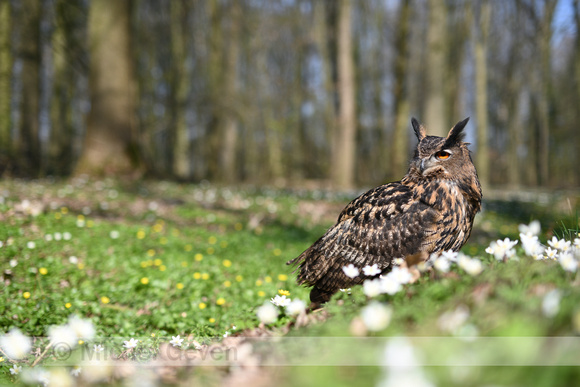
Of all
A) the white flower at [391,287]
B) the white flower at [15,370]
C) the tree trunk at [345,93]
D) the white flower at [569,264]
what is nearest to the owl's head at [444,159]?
the white flower at [569,264]

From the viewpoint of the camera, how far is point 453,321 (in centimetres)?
150

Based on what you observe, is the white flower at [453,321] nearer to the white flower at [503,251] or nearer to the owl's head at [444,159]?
the white flower at [503,251]

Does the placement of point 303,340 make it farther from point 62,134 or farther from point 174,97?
point 62,134

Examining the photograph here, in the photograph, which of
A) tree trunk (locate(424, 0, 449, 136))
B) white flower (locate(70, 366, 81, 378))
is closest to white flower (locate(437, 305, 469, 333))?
white flower (locate(70, 366, 81, 378))

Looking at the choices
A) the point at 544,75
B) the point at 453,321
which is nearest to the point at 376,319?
the point at 453,321

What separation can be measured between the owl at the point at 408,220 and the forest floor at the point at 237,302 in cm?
45

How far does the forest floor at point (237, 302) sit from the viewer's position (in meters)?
1.34

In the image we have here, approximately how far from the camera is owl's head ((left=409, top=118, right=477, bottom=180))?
11.1ft

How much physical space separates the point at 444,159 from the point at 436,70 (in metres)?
10.8

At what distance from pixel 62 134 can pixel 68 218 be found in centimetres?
2030

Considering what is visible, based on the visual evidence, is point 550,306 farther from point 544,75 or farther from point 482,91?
point 544,75

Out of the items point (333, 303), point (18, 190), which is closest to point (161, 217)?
point (18, 190)

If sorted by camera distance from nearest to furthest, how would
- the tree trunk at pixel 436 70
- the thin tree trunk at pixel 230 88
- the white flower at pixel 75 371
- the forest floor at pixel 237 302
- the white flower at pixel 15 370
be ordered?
1. the forest floor at pixel 237 302
2. the white flower at pixel 75 371
3. the white flower at pixel 15 370
4. the tree trunk at pixel 436 70
5. the thin tree trunk at pixel 230 88

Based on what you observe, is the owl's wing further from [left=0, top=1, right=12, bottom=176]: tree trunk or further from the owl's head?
[left=0, top=1, right=12, bottom=176]: tree trunk
